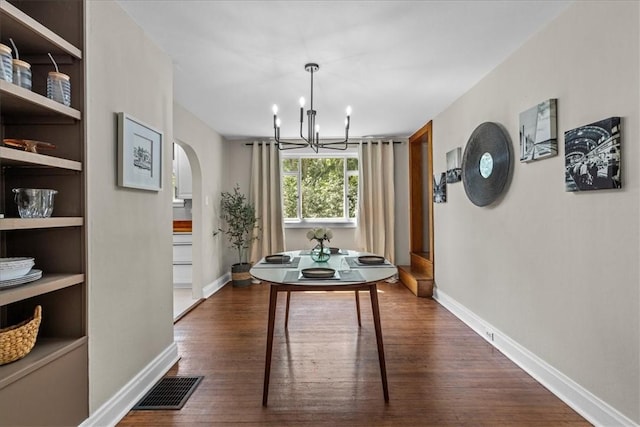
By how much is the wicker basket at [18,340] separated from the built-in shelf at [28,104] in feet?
2.82

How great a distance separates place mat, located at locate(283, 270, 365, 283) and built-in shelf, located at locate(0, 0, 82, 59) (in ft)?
5.07

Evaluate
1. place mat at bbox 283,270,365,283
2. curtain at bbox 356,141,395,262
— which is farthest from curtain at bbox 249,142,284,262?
place mat at bbox 283,270,365,283

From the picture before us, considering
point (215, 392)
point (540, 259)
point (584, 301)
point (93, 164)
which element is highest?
point (93, 164)

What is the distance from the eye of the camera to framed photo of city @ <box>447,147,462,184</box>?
140 inches

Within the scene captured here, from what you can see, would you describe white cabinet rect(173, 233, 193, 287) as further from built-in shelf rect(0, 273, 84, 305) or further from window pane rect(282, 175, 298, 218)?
built-in shelf rect(0, 273, 84, 305)

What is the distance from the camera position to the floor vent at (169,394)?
6.52ft

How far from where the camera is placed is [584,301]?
6.19 feet

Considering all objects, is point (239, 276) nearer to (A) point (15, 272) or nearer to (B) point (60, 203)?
(B) point (60, 203)

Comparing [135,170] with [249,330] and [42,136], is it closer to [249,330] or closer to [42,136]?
[42,136]

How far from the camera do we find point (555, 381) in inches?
82.0

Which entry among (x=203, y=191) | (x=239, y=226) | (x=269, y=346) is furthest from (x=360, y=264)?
(x=239, y=226)

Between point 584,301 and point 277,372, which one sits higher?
point 584,301

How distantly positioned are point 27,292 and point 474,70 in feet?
10.7

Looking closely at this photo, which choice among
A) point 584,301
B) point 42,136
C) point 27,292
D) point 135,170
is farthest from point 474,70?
point 27,292
